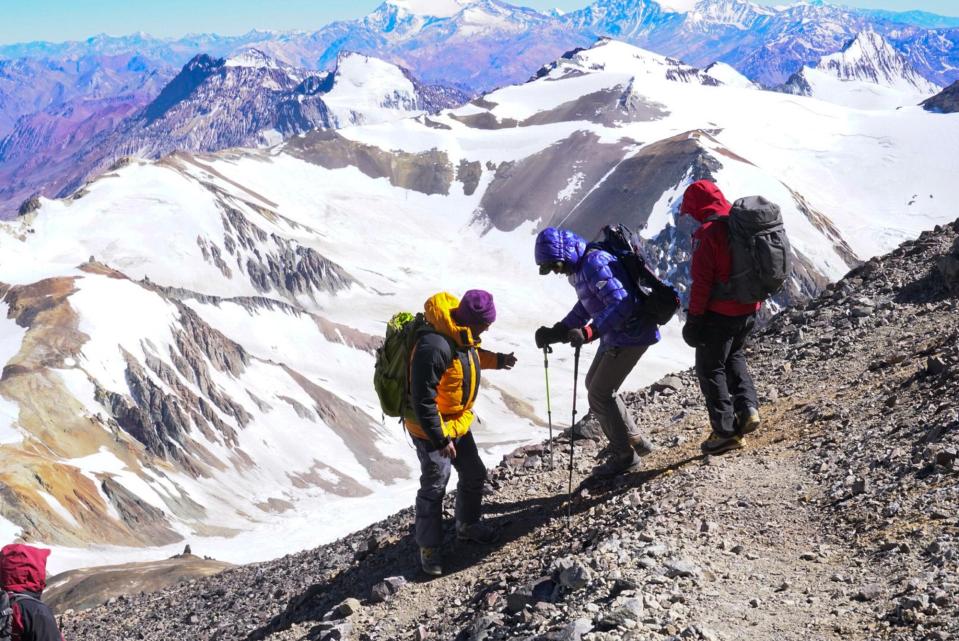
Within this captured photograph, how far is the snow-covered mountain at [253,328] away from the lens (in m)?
66.0

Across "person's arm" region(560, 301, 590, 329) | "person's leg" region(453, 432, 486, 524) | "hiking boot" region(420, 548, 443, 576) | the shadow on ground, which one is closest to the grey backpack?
the shadow on ground

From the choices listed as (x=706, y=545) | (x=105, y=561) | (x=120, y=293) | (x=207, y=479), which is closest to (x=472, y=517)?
(x=706, y=545)

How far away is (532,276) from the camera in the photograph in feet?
586

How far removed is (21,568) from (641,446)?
7.39 metres

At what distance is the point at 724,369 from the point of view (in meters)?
11.6

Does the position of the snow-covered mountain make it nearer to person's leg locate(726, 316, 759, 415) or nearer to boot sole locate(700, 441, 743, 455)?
boot sole locate(700, 441, 743, 455)

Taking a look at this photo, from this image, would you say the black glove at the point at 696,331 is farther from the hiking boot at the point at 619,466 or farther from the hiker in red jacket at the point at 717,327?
the hiking boot at the point at 619,466

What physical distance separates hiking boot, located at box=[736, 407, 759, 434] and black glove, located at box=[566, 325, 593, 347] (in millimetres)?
2359

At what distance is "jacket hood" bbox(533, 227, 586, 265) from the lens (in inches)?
421

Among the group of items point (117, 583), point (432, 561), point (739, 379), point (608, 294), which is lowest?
point (117, 583)

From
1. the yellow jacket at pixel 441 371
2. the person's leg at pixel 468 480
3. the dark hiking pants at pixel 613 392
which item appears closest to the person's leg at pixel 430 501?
the person's leg at pixel 468 480

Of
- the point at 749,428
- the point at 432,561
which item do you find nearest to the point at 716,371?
the point at 749,428

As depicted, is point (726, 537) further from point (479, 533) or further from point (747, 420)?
point (479, 533)

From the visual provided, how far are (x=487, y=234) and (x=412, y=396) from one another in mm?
Answer: 187316
